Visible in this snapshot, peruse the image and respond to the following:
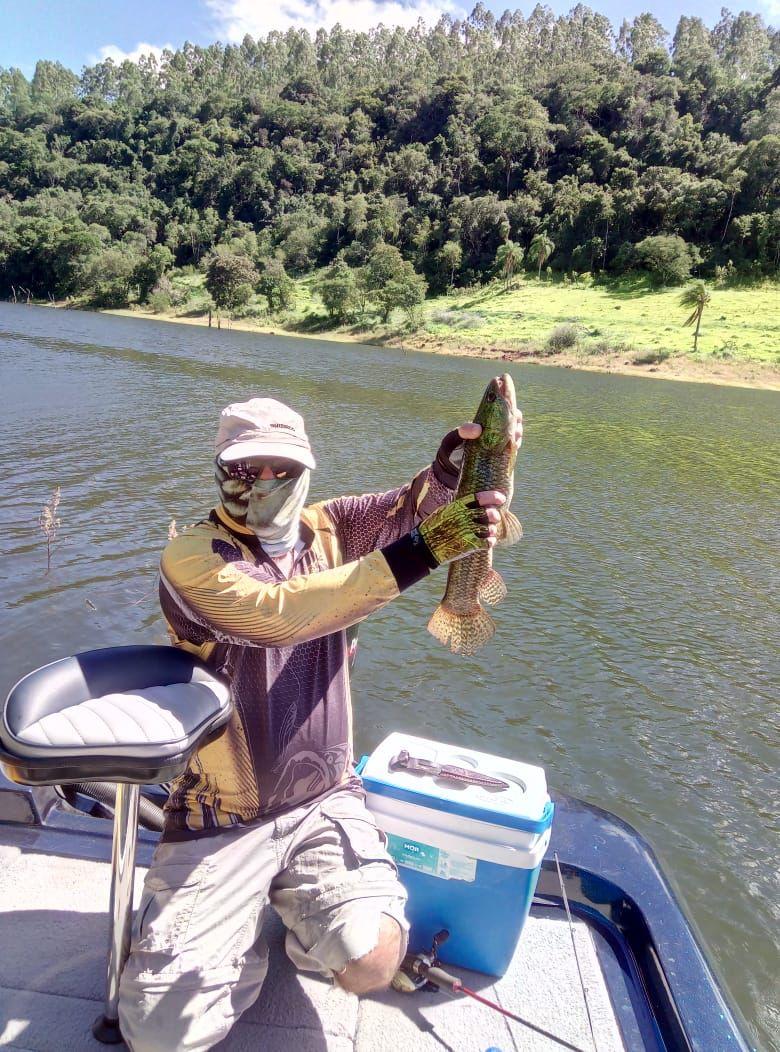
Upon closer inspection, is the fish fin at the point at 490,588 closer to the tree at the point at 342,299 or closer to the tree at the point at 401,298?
the tree at the point at 401,298

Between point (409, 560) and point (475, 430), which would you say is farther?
point (475, 430)

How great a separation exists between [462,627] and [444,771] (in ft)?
2.21

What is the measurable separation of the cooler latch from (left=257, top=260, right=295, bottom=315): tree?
88.8 metres

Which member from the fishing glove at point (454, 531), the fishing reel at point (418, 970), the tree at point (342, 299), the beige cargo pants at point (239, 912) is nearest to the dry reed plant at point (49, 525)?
the beige cargo pants at point (239, 912)

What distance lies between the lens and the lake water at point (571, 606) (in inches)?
281

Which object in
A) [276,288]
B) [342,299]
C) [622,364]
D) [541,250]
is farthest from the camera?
[541,250]

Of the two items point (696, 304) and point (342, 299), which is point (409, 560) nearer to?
point (696, 304)

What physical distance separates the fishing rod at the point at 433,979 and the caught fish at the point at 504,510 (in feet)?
4.24

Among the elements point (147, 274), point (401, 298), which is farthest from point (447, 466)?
point (147, 274)

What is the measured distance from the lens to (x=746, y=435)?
1227 inches

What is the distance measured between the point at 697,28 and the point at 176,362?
179m

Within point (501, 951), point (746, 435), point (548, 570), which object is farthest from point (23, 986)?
point (746, 435)

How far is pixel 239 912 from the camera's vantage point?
8.84 feet

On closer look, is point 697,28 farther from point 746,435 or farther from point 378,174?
point 746,435
